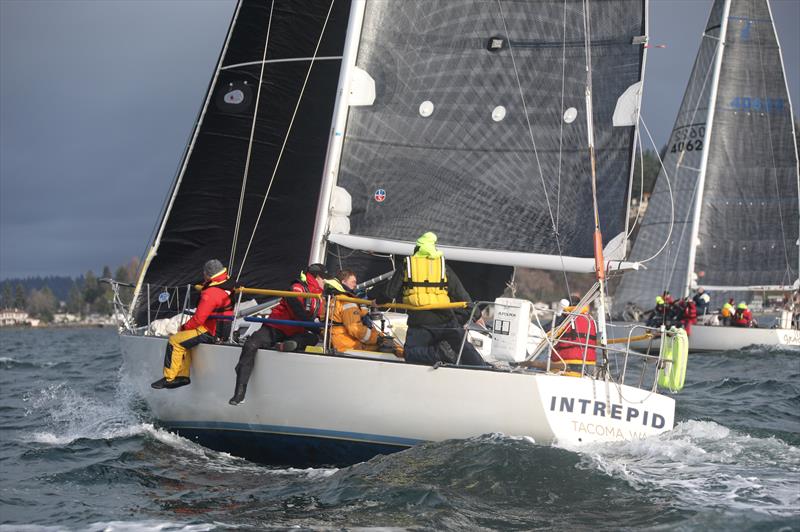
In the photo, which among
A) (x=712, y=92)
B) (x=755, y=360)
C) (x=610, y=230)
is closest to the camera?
(x=610, y=230)

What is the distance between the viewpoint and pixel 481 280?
11141 millimetres

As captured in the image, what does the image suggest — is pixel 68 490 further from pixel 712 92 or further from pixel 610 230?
pixel 712 92

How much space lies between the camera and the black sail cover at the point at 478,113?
10.3m

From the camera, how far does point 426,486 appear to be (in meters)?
6.55

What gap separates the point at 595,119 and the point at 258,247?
4331mm

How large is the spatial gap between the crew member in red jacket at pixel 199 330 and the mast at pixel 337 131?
53.3 inches

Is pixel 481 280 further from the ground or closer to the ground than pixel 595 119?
closer to the ground

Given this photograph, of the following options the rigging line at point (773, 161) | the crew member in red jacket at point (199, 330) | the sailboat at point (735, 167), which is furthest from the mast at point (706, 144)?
the crew member in red jacket at point (199, 330)

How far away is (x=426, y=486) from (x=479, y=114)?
5.06 meters

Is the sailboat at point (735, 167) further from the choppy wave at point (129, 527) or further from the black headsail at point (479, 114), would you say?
the choppy wave at point (129, 527)

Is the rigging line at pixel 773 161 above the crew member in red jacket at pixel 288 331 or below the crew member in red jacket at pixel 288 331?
above

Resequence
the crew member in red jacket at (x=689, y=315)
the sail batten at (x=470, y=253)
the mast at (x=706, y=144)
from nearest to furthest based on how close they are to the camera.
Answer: the sail batten at (x=470, y=253) < the crew member in red jacket at (x=689, y=315) < the mast at (x=706, y=144)

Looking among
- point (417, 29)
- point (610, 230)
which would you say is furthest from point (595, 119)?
point (417, 29)

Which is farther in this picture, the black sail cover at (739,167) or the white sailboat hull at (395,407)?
the black sail cover at (739,167)
